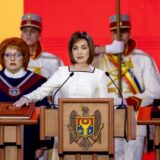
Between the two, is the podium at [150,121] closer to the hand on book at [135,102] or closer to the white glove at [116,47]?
the hand on book at [135,102]

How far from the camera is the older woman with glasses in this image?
486cm

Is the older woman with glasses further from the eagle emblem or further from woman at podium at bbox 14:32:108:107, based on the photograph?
the eagle emblem

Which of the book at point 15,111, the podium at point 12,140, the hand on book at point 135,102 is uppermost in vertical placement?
the hand on book at point 135,102

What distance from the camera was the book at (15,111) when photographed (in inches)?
169

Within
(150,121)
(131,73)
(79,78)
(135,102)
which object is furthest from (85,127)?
(131,73)

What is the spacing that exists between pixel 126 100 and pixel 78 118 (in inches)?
40.8

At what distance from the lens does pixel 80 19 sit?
6.28 metres

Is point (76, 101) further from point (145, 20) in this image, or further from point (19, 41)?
point (145, 20)

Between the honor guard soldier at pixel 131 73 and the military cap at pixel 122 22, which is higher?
the military cap at pixel 122 22

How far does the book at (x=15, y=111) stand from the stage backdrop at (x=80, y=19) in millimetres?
1768

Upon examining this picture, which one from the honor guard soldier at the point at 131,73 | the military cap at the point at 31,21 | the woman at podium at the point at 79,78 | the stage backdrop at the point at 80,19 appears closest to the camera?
the woman at podium at the point at 79,78

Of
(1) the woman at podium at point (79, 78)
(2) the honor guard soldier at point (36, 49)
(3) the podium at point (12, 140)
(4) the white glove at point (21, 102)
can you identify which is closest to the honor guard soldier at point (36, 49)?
(2) the honor guard soldier at point (36, 49)

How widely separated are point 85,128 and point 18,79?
834mm

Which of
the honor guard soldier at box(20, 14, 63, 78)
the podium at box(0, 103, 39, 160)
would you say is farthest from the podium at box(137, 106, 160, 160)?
the honor guard soldier at box(20, 14, 63, 78)
